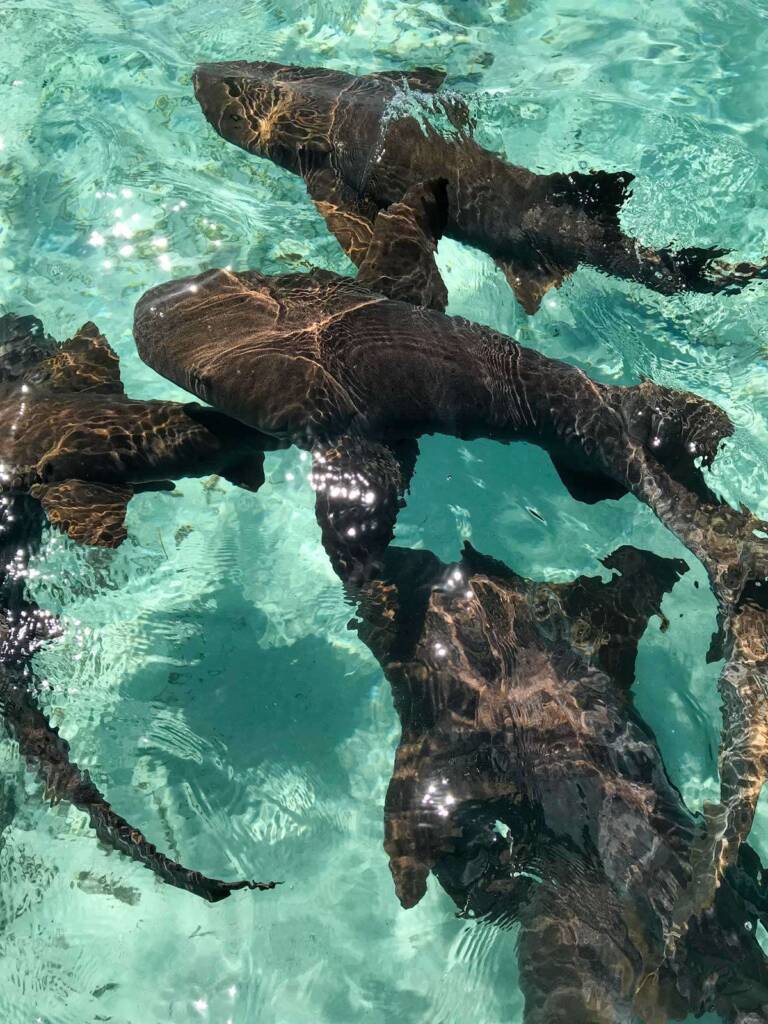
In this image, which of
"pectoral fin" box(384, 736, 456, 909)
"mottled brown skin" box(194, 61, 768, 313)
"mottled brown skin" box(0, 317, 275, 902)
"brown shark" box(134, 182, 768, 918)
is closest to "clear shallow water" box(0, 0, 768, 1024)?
"mottled brown skin" box(0, 317, 275, 902)

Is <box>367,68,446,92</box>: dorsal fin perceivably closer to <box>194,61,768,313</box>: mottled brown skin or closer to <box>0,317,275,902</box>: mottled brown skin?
<box>194,61,768,313</box>: mottled brown skin

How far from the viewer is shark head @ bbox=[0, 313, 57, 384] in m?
7.27

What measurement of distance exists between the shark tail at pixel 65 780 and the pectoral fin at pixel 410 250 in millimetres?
3831

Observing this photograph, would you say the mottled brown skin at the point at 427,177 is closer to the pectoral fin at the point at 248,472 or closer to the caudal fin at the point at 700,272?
the caudal fin at the point at 700,272

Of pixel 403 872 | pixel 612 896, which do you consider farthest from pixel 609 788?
pixel 403 872

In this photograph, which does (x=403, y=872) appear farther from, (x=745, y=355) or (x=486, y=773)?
(x=745, y=355)

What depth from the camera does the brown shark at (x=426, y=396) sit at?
621 cm

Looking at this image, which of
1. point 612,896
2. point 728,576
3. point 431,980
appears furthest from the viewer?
point 728,576

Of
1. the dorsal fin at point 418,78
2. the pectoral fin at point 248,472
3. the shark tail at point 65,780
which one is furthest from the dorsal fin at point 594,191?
the shark tail at point 65,780

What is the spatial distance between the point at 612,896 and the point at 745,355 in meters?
4.80

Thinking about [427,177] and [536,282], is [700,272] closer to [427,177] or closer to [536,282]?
[536,282]

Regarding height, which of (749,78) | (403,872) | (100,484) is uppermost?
(749,78)

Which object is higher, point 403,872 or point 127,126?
point 127,126

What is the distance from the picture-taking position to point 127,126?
955cm
